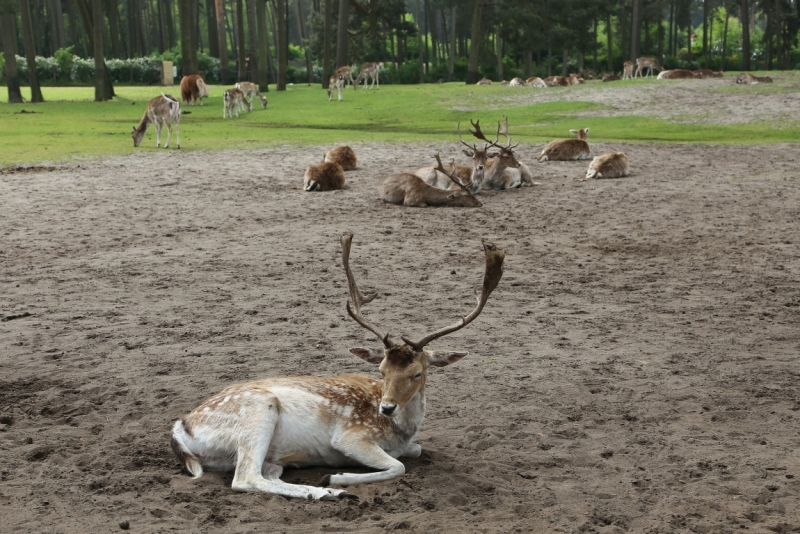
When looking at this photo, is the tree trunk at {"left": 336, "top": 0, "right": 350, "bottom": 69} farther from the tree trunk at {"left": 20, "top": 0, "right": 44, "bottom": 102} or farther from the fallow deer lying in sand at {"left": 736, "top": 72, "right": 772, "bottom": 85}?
the fallow deer lying in sand at {"left": 736, "top": 72, "right": 772, "bottom": 85}

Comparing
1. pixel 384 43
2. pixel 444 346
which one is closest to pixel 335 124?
pixel 444 346

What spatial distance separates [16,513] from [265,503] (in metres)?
1.20

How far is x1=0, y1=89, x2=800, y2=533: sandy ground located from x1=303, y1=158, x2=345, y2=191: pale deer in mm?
497

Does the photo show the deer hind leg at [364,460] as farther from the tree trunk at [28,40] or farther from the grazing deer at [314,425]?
the tree trunk at [28,40]

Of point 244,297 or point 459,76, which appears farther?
point 459,76

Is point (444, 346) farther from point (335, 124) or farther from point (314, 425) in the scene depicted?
point (335, 124)

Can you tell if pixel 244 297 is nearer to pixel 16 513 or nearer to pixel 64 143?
pixel 16 513

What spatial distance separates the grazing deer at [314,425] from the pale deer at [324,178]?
432 inches

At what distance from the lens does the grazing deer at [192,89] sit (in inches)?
1558

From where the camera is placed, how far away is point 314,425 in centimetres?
531

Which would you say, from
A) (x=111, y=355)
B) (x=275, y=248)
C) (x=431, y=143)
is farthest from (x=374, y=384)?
(x=431, y=143)

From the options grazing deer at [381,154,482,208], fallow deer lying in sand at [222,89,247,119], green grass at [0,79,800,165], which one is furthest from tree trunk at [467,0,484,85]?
grazing deer at [381,154,482,208]

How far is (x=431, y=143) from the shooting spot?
24375 millimetres

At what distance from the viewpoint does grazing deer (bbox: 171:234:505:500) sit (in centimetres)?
508
